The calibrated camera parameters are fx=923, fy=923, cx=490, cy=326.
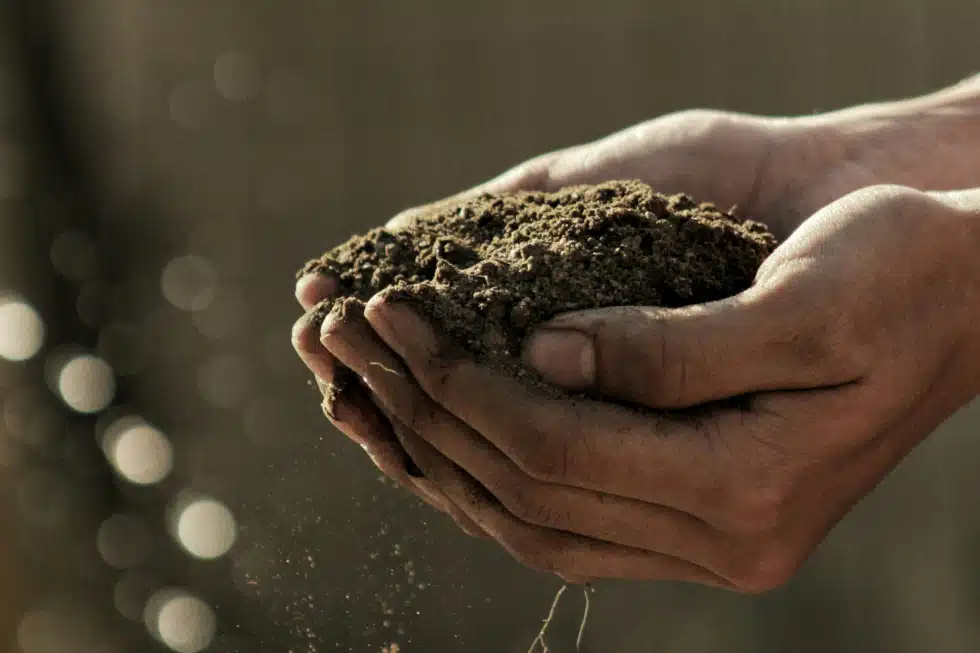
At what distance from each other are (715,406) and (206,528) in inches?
86.4

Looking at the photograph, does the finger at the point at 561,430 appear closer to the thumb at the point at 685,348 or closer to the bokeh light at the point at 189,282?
the thumb at the point at 685,348

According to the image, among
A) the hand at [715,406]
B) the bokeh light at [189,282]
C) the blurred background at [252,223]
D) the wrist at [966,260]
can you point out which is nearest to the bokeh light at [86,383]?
the blurred background at [252,223]

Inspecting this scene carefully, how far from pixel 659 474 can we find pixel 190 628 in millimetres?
2272

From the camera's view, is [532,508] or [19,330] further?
[19,330]

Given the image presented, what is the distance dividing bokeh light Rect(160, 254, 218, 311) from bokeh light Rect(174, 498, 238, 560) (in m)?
0.66

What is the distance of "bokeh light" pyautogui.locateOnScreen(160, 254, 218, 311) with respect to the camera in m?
3.09

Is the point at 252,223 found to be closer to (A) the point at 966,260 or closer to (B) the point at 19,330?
(B) the point at 19,330

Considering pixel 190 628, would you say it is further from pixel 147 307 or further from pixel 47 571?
pixel 147 307

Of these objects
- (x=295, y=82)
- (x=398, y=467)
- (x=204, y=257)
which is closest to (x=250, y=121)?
(x=295, y=82)

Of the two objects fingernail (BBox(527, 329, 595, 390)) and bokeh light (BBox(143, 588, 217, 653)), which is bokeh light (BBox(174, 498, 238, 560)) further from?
fingernail (BBox(527, 329, 595, 390))

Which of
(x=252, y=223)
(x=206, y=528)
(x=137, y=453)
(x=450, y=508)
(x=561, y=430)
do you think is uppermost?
(x=561, y=430)

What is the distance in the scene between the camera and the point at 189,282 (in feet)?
10.3

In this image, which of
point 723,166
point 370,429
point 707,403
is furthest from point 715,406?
point 723,166

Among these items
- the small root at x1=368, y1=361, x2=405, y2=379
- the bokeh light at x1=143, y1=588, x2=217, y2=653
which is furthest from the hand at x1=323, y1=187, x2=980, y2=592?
the bokeh light at x1=143, y1=588, x2=217, y2=653
